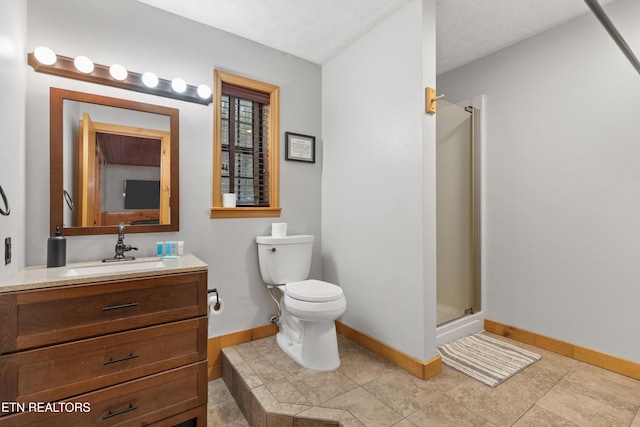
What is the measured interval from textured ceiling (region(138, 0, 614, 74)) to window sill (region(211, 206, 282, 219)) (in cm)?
132

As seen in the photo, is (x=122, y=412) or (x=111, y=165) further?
(x=111, y=165)

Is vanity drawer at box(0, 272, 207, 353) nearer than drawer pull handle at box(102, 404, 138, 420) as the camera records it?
Yes

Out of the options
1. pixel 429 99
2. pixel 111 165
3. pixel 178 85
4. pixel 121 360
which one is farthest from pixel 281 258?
pixel 429 99

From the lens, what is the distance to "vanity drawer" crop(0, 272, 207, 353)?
1.12 metres

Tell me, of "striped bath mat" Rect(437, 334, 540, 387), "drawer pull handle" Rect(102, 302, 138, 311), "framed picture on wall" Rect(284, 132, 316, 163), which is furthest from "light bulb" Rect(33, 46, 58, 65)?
"striped bath mat" Rect(437, 334, 540, 387)

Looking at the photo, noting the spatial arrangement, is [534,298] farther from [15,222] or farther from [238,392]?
[15,222]

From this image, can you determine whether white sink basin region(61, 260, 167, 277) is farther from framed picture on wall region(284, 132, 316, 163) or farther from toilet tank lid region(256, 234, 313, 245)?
framed picture on wall region(284, 132, 316, 163)

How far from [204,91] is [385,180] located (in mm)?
1392

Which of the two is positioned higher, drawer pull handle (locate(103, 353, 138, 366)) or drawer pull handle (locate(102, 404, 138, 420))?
drawer pull handle (locate(103, 353, 138, 366))

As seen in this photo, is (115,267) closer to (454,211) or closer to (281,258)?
(281,258)

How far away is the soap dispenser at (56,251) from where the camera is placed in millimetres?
1476

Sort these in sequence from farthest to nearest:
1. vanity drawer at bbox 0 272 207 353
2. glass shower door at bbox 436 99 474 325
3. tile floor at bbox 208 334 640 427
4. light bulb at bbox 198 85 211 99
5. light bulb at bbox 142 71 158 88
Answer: glass shower door at bbox 436 99 474 325, light bulb at bbox 198 85 211 99, light bulb at bbox 142 71 158 88, tile floor at bbox 208 334 640 427, vanity drawer at bbox 0 272 207 353

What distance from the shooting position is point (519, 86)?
2357 millimetres

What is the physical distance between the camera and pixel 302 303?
1816mm
